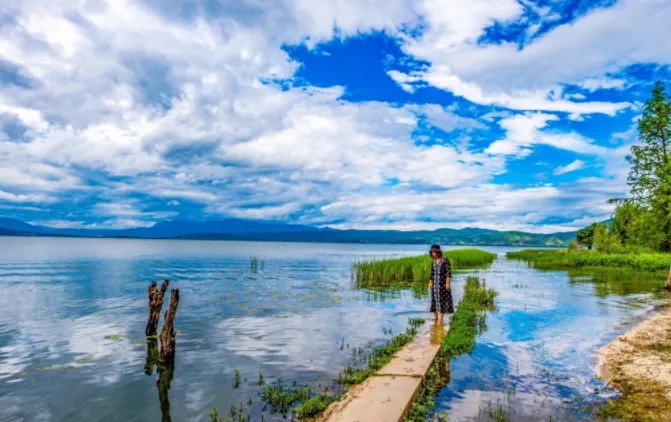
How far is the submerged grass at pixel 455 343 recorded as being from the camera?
27.4 feet

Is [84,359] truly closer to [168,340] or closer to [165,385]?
[168,340]

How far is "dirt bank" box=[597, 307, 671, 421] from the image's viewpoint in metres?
8.15

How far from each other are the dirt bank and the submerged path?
3.70 metres

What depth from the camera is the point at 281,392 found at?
9.95 metres

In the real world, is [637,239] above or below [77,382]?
above

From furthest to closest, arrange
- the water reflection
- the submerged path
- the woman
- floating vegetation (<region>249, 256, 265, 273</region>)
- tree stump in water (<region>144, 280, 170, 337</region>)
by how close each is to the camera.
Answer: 1. floating vegetation (<region>249, 256, 265, 273</region>)
2. the woman
3. tree stump in water (<region>144, 280, 170, 337</region>)
4. the water reflection
5. the submerged path

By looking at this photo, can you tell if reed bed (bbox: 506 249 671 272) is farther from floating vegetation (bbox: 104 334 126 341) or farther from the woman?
floating vegetation (bbox: 104 334 126 341)

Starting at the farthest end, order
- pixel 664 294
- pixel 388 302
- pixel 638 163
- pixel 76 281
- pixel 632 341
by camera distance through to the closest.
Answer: pixel 638 163 → pixel 76 281 → pixel 664 294 → pixel 388 302 → pixel 632 341

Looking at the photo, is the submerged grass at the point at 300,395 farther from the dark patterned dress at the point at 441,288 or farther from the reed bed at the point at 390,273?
the reed bed at the point at 390,273

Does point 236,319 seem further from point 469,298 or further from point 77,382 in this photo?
point 469,298

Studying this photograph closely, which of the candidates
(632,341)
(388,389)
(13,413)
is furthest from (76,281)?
(632,341)

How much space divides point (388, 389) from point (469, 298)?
49.5ft

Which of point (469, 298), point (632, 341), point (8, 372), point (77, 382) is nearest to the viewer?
point (77, 382)

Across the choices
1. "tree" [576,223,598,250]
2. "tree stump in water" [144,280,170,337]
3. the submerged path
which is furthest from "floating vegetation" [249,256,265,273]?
"tree" [576,223,598,250]
